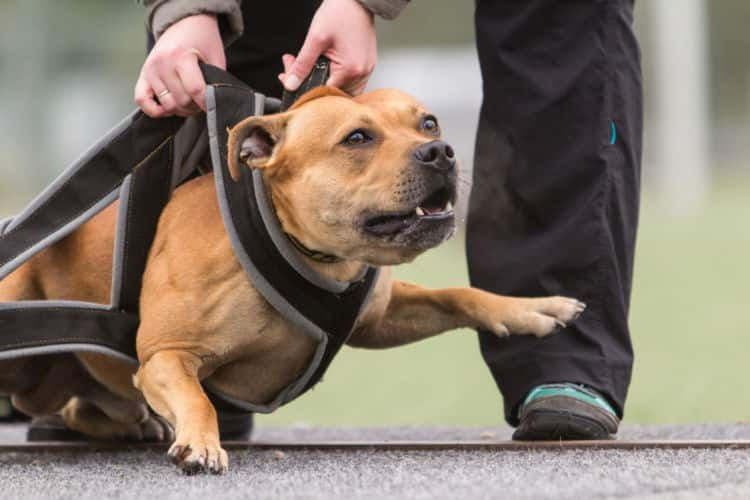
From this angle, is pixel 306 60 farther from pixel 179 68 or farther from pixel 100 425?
pixel 100 425

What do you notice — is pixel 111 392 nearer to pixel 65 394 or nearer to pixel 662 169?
pixel 65 394

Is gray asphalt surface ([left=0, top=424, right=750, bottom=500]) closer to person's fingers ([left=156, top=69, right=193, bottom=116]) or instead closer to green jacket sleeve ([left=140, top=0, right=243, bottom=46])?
person's fingers ([left=156, top=69, right=193, bottom=116])

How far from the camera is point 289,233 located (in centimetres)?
237

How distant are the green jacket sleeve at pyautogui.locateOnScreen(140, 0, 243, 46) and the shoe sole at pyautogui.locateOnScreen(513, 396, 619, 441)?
1.05 meters

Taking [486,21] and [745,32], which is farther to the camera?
[745,32]

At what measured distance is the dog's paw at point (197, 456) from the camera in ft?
6.93

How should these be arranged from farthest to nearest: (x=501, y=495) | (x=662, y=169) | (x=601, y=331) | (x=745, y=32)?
(x=745, y=32) → (x=662, y=169) → (x=601, y=331) → (x=501, y=495)

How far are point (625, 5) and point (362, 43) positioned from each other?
666mm

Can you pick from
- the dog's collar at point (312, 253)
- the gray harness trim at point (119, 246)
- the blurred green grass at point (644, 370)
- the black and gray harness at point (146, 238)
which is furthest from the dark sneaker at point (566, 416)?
the blurred green grass at point (644, 370)

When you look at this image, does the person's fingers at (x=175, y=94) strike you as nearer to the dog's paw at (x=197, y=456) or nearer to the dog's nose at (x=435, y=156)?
the dog's nose at (x=435, y=156)

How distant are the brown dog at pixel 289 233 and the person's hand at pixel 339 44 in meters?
0.06

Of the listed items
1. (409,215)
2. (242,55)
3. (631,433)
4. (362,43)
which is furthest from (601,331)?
(242,55)

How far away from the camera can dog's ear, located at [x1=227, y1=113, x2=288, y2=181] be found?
2289mm

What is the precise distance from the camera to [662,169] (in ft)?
56.6
